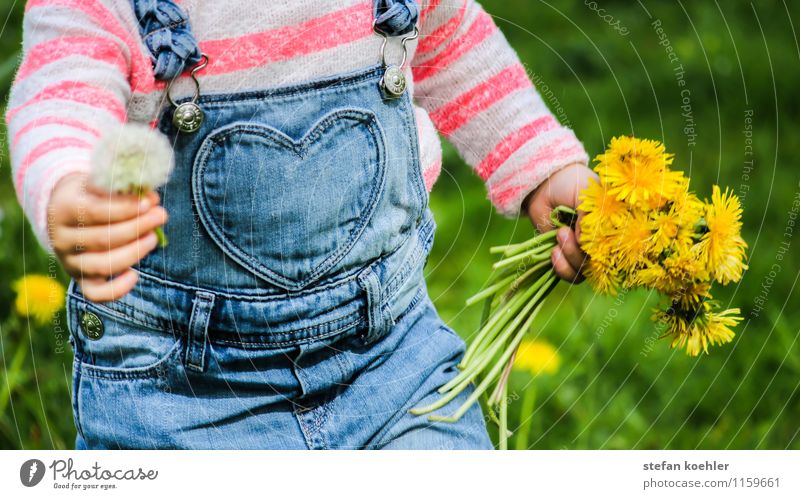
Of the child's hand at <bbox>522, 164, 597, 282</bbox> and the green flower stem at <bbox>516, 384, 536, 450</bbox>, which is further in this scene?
the green flower stem at <bbox>516, 384, 536, 450</bbox>

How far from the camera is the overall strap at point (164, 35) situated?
504 mm

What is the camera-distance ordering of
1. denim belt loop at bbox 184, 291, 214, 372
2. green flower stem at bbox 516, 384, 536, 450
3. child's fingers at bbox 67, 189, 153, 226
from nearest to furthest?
1. child's fingers at bbox 67, 189, 153, 226
2. denim belt loop at bbox 184, 291, 214, 372
3. green flower stem at bbox 516, 384, 536, 450

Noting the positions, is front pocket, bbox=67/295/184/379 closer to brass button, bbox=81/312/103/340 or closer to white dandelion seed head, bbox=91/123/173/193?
brass button, bbox=81/312/103/340

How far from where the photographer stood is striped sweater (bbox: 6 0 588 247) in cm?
48

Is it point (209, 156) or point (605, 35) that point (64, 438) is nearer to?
point (209, 156)

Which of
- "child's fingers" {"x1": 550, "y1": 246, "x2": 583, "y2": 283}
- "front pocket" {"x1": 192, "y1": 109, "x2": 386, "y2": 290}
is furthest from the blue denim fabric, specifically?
"child's fingers" {"x1": 550, "y1": 246, "x2": 583, "y2": 283}

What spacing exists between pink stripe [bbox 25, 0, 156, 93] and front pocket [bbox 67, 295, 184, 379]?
147 mm

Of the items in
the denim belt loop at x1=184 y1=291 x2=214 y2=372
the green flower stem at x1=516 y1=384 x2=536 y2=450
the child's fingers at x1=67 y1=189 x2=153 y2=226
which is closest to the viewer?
the child's fingers at x1=67 y1=189 x2=153 y2=226

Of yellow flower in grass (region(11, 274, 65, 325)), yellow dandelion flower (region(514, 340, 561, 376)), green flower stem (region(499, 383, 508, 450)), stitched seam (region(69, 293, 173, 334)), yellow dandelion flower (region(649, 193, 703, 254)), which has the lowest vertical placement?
yellow flower in grass (region(11, 274, 65, 325))

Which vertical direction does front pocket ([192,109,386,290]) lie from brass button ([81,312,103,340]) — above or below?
above

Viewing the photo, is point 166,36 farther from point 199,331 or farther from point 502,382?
point 502,382

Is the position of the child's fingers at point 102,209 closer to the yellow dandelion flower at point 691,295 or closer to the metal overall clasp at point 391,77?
the metal overall clasp at point 391,77
